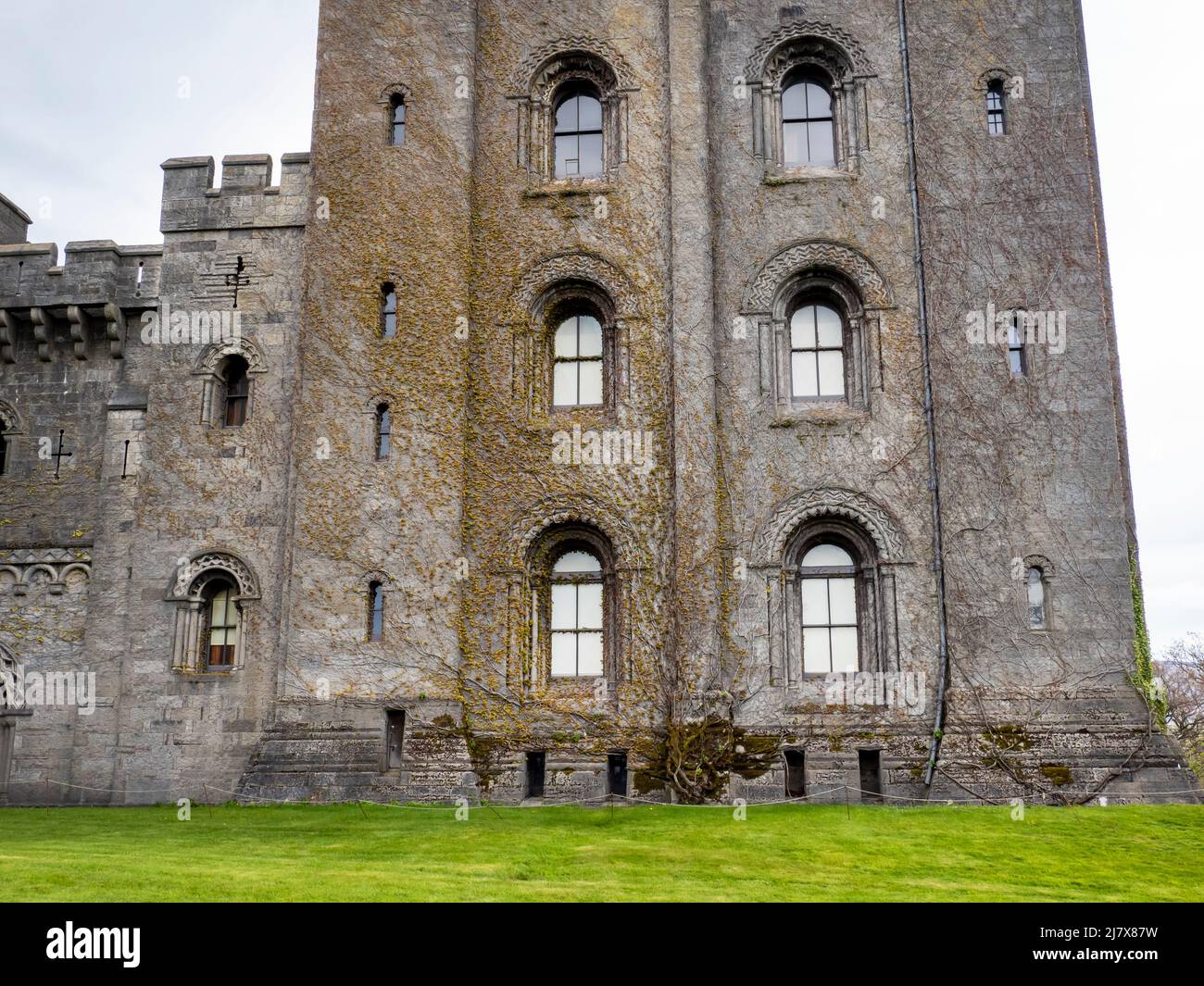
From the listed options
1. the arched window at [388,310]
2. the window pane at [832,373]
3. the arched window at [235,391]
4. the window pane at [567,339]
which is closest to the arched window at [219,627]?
the arched window at [235,391]

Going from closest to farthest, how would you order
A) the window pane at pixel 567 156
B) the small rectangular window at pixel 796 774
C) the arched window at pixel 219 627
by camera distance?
the small rectangular window at pixel 796 774 → the arched window at pixel 219 627 → the window pane at pixel 567 156

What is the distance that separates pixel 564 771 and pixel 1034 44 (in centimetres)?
1397

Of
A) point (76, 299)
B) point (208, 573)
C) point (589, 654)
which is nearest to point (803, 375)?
point (589, 654)

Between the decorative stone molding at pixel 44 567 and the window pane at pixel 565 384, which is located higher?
the window pane at pixel 565 384

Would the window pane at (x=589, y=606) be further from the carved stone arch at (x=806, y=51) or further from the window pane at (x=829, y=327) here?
the carved stone arch at (x=806, y=51)

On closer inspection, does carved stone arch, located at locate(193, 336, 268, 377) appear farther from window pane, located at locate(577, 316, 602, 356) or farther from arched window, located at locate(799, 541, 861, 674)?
arched window, located at locate(799, 541, 861, 674)

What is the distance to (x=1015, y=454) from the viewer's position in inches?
736

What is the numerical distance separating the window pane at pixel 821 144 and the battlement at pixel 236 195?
854 centimetres

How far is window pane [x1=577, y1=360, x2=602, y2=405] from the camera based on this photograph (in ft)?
65.5

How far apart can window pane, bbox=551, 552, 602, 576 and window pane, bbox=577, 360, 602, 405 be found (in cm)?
252

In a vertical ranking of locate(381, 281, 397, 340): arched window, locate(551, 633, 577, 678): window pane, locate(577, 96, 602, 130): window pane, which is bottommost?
locate(551, 633, 577, 678): window pane

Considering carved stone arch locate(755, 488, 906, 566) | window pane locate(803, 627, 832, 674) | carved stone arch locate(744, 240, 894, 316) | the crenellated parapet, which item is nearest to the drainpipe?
carved stone arch locate(755, 488, 906, 566)

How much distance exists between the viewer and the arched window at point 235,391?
20.4 m

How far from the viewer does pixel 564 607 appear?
63.3ft
